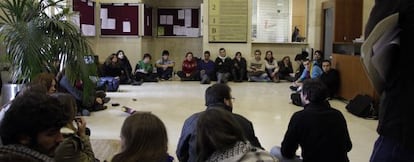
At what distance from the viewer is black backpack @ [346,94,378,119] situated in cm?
733

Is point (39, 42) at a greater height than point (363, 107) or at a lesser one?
greater

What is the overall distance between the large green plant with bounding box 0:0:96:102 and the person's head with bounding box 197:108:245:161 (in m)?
3.45

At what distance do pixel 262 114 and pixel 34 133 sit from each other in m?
6.02

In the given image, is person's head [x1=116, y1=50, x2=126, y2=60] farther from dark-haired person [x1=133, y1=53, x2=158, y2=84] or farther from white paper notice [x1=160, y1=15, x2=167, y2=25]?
white paper notice [x1=160, y1=15, x2=167, y2=25]

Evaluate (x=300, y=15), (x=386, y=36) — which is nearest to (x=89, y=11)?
(x=300, y=15)

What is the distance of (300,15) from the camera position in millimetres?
15297

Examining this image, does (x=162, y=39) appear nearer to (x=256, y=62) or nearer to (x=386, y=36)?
(x=256, y=62)

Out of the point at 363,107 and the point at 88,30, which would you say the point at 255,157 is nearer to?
the point at 363,107

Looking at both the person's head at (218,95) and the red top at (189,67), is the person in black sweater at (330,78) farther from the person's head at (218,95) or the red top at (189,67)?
the person's head at (218,95)

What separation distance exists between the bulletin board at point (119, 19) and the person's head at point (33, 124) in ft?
40.0

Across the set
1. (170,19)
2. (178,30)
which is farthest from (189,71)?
(170,19)

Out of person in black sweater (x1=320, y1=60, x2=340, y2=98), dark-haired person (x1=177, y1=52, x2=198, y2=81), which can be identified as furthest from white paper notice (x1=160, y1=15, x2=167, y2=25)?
person in black sweater (x1=320, y1=60, x2=340, y2=98)

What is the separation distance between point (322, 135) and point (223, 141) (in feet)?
4.67

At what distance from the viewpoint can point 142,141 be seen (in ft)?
6.59
